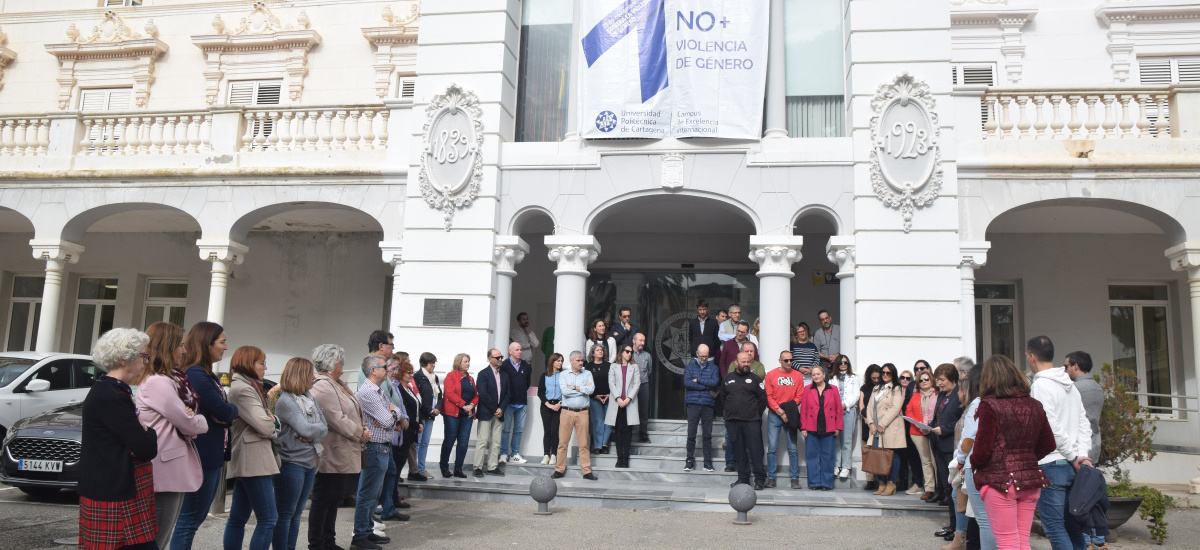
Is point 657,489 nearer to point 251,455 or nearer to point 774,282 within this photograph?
point 774,282

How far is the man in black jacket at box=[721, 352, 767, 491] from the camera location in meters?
10.6

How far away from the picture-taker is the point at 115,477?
187 inches

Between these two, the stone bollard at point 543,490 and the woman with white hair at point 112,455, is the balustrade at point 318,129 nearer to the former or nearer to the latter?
the stone bollard at point 543,490

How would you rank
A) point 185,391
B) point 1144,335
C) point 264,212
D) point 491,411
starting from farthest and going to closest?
point 1144,335
point 264,212
point 491,411
point 185,391

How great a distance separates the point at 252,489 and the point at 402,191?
8522mm

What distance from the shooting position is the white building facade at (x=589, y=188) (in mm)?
12320

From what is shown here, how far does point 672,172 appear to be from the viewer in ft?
42.1

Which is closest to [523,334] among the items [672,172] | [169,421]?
[672,172]

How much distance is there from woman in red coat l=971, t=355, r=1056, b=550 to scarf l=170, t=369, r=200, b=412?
5.03 metres

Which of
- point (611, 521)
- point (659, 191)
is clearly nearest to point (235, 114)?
point (659, 191)

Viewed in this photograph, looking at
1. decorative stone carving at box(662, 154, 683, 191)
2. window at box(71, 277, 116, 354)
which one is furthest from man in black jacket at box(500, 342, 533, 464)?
window at box(71, 277, 116, 354)

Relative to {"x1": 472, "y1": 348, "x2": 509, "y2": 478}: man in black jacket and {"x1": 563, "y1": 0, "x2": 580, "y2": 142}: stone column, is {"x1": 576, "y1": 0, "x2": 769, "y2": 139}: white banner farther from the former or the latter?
{"x1": 472, "y1": 348, "x2": 509, "y2": 478}: man in black jacket

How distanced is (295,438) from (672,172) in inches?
315

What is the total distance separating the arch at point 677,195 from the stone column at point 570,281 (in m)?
0.28
